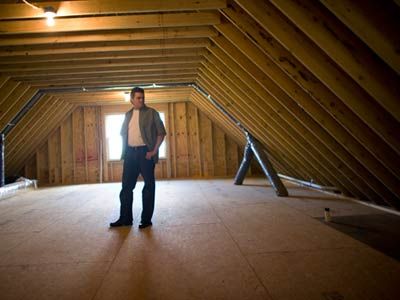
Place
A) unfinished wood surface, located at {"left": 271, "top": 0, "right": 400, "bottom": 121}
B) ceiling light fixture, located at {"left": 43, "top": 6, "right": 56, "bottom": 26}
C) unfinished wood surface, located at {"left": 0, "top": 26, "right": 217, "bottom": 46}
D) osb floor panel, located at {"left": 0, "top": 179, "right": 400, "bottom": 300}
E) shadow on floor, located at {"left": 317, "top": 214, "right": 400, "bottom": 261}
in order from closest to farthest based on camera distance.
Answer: osb floor panel, located at {"left": 0, "top": 179, "right": 400, "bottom": 300} < unfinished wood surface, located at {"left": 271, "top": 0, "right": 400, "bottom": 121} < shadow on floor, located at {"left": 317, "top": 214, "right": 400, "bottom": 261} < ceiling light fixture, located at {"left": 43, "top": 6, "right": 56, "bottom": 26} < unfinished wood surface, located at {"left": 0, "top": 26, "right": 217, "bottom": 46}

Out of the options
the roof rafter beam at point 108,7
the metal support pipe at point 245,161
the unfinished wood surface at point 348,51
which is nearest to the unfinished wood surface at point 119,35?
the roof rafter beam at point 108,7

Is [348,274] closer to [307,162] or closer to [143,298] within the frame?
[143,298]

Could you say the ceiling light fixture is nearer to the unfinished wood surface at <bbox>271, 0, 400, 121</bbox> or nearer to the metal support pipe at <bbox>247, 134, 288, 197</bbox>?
the unfinished wood surface at <bbox>271, 0, 400, 121</bbox>

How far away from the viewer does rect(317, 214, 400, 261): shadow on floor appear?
5.90 ft

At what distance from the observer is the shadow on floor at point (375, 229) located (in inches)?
70.8

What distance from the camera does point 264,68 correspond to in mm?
2590

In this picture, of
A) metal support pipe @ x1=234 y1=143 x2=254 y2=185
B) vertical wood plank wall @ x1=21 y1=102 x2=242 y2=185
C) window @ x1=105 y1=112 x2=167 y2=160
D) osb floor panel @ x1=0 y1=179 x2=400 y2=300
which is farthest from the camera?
window @ x1=105 y1=112 x2=167 y2=160

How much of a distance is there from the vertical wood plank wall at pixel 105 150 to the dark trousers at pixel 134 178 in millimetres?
4927

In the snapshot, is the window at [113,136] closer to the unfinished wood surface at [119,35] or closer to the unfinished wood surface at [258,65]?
the unfinished wood surface at [258,65]

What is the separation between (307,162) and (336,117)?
1555 millimetres

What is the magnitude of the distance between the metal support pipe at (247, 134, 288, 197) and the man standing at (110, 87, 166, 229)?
87.5 inches

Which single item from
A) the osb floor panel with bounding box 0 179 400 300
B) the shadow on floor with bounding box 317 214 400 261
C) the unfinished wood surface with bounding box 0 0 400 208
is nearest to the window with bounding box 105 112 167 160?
the unfinished wood surface with bounding box 0 0 400 208

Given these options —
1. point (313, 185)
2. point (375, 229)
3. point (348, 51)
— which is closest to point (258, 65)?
point (348, 51)

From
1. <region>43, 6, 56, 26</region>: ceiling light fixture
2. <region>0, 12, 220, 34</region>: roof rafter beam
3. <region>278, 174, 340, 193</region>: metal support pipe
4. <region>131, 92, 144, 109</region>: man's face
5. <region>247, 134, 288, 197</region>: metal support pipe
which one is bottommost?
<region>278, 174, 340, 193</region>: metal support pipe
